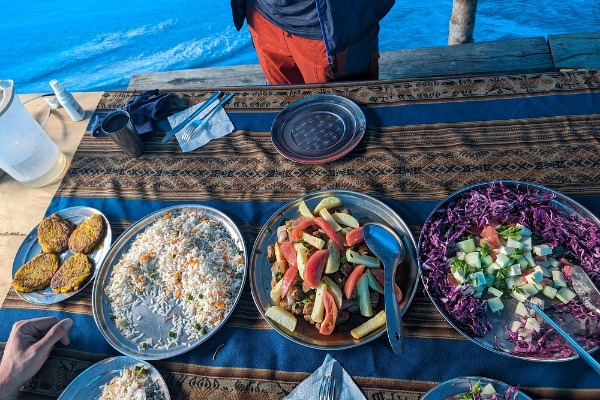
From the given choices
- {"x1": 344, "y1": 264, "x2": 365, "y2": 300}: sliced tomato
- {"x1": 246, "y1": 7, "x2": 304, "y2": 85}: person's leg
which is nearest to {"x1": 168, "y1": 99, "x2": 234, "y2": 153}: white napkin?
{"x1": 246, "y1": 7, "x2": 304, "y2": 85}: person's leg

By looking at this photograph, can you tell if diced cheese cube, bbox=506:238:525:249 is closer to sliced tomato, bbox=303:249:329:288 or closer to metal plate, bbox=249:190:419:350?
metal plate, bbox=249:190:419:350

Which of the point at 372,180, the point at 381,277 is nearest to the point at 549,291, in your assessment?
the point at 381,277

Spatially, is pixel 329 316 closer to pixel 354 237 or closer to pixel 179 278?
pixel 354 237

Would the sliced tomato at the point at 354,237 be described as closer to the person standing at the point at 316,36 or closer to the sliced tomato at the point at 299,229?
the sliced tomato at the point at 299,229

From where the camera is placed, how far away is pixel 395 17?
5438 millimetres

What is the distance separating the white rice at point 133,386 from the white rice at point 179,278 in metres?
0.13

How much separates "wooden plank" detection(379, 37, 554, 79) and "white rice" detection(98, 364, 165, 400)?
2.95m

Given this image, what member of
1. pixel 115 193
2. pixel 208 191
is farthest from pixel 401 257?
pixel 115 193

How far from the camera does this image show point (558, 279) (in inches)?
60.4

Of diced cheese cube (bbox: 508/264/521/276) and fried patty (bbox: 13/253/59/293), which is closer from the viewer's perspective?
diced cheese cube (bbox: 508/264/521/276)

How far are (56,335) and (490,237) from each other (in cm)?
213

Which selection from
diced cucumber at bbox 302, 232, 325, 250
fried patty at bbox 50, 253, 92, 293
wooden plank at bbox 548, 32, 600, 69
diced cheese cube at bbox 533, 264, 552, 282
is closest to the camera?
diced cheese cube at bbox 533, 264, 552, 282

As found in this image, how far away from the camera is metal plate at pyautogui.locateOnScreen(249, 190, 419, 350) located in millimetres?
1641

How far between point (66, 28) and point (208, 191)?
531 centimetres
